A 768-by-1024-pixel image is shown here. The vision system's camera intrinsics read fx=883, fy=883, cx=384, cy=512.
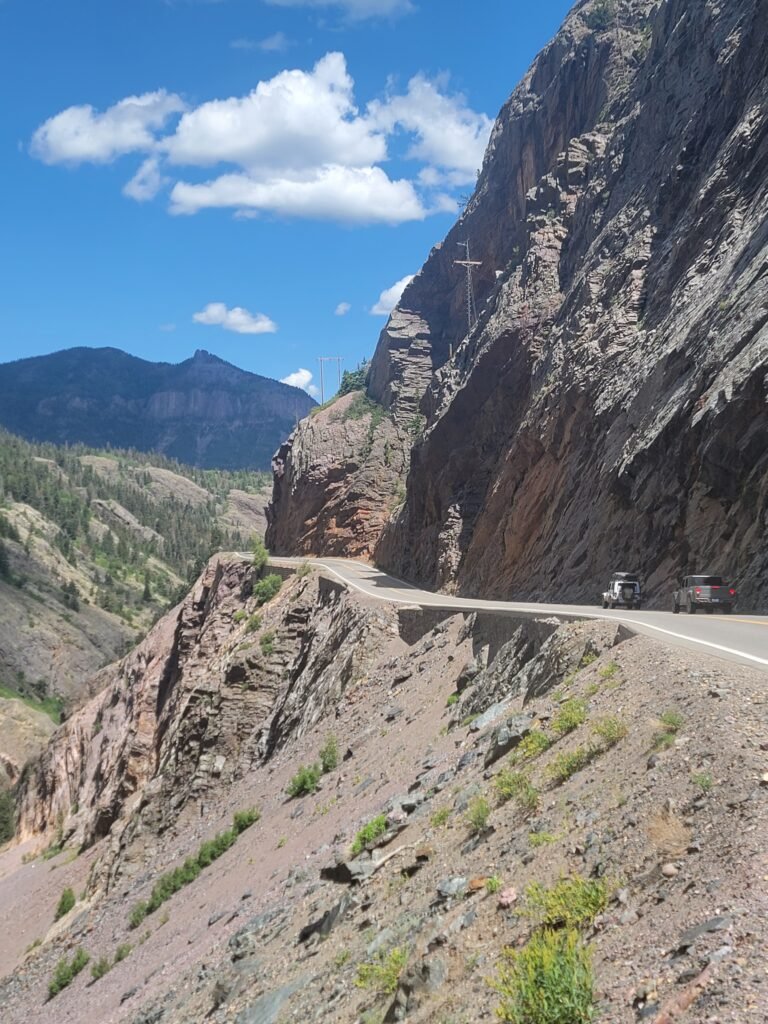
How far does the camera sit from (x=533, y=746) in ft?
32.1

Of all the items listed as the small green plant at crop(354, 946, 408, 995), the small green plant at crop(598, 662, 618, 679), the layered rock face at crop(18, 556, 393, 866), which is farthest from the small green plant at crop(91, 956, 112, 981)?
the small green plant at crop(354, 946, 408, 995)

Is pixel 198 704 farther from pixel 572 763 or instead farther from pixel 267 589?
pixel 572 763

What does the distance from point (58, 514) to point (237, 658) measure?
160708 mm

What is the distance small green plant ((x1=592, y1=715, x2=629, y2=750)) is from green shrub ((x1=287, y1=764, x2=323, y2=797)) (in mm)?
11886

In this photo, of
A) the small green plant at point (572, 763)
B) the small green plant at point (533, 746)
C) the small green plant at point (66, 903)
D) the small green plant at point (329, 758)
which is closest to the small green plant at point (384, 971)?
the small green plant at point (572, 763)

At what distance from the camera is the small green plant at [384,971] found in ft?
22.6

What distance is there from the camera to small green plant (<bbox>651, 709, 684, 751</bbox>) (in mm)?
7480

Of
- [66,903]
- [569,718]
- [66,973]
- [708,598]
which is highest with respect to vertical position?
[708,598]

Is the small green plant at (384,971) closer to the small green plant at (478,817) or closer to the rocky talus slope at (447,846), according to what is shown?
the rocky talus slope at (447,846)

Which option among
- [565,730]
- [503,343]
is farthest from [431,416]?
[565,730]

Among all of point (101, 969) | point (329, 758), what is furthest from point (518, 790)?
point (101, 969)

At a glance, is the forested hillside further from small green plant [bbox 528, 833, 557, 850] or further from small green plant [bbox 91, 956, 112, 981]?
small green plant [bbox 528, 833, 557, 850]

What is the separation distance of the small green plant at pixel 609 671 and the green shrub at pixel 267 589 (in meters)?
38.1

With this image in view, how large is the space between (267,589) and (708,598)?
3257 centimetres
